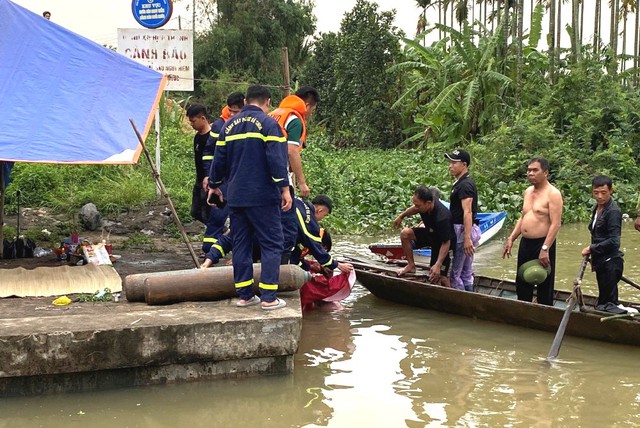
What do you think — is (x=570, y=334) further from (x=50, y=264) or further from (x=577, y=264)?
(x=50, y=264)

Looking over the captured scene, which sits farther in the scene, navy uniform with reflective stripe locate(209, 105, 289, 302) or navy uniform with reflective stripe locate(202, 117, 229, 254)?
navy uniform with reflective stripe locate(202, 117, 229, 254)

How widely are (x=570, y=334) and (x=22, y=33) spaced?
20.7 feet

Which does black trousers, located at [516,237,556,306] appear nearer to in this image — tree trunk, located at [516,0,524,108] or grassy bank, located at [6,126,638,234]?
grassy bank, located at [6,126,638,234]

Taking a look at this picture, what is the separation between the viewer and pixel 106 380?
584cm

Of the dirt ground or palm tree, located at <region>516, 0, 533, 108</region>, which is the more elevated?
palm tree, located at <region>516, 0, 533, 108</region>

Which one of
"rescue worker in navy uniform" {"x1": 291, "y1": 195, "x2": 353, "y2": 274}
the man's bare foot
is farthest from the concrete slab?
the man's bare foot

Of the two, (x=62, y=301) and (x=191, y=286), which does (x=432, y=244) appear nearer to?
(x=191, y=286)

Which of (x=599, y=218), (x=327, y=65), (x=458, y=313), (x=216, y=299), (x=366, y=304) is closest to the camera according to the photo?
(x=216, y=299)

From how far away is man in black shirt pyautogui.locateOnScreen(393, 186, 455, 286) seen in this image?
8320 millimetres

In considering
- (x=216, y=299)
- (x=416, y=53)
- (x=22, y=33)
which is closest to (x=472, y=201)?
(x=216, y=299)

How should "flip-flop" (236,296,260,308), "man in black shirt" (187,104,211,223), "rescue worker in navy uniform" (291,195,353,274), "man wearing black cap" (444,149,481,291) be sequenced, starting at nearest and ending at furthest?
"flip-flop" (236,296,260,308) → "rescue worker in navy uniform" (291,195,353,274) → "man wearing black cap" (444,149,481,291) → "man in black shirt" (187,104,211,223)

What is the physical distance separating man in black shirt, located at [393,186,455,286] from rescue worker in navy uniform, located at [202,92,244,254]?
2037mm

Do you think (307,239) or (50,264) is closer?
(307,239)

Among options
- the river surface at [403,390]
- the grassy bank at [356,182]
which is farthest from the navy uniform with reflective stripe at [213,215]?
the grassy bank at [356,182]
